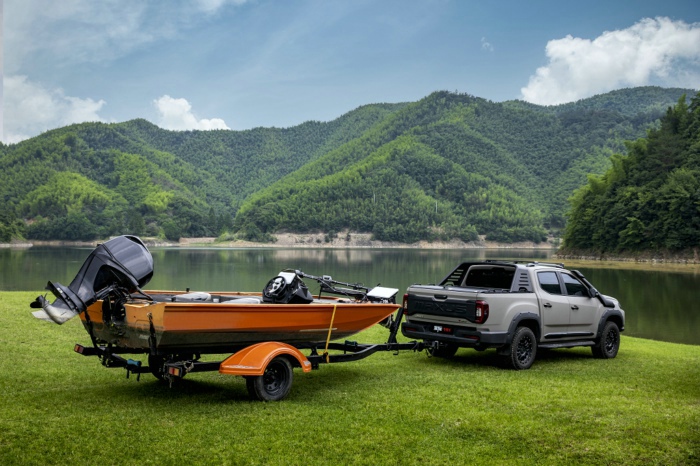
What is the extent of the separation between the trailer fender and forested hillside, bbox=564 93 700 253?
A: 79.8 metres

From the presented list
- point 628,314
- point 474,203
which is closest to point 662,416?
point 628,314

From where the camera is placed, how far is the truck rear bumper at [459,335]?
1000cm

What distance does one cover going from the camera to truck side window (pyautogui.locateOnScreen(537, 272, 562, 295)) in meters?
11.2

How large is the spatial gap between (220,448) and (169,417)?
1.27m

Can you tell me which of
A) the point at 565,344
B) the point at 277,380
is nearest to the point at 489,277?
the point at 565,344

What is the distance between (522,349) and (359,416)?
14.7ft

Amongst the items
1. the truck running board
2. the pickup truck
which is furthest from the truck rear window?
the truck running board

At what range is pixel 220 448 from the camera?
5746 millimetres

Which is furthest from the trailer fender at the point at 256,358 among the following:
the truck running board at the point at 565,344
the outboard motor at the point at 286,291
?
the truck running board at the point at 565,344

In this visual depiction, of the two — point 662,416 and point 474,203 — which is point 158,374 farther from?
point 474,203

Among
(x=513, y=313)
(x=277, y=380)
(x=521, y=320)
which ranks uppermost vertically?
(x=513, y=313)

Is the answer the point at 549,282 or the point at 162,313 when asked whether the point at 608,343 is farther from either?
the point at 162,313

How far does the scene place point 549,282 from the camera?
11352mm

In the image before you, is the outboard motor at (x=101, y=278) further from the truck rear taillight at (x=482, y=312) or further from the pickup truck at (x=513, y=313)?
the truck rear taillight at (x=482, y=312)
